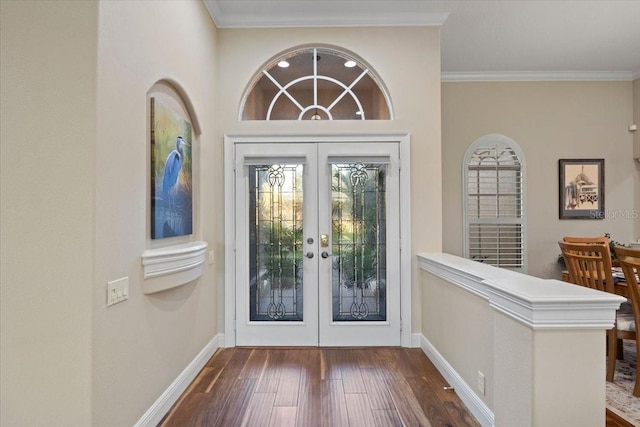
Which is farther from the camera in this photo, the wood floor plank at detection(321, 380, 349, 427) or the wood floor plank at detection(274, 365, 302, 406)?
the wood floor plank at detection(274, 365, 302, 406)

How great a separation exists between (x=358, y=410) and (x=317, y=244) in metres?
1.62

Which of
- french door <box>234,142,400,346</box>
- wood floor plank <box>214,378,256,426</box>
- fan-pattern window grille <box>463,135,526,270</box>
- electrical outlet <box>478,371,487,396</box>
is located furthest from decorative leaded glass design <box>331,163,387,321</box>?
fan-pattern window grille <box>463,135,526,270</box>

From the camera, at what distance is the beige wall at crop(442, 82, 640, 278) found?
15.9ft

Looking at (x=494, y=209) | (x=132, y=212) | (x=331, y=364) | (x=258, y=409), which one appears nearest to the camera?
(x=132, y=212)

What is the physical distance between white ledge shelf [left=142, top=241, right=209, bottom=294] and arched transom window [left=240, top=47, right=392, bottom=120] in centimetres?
171

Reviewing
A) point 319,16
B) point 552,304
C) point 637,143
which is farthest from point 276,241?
point 637,143

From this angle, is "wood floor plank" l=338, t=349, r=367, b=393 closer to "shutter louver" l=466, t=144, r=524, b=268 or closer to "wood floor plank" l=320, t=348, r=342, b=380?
"wood floor plank" l=320, t=348, r=342, b=380

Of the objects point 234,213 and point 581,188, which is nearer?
point 234,213

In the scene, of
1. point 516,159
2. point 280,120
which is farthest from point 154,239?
point 516,159

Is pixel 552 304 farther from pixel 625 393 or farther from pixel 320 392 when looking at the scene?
pixel 625 393

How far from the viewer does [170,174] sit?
2.44 meters

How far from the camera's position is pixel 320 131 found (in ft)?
11.9

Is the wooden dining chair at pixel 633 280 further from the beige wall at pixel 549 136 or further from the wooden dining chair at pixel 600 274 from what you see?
the beige wall at pixel 549 136

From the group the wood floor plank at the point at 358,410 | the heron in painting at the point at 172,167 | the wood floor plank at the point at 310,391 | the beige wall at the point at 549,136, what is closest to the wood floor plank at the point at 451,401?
the wood floor plank at the point at 358,410
